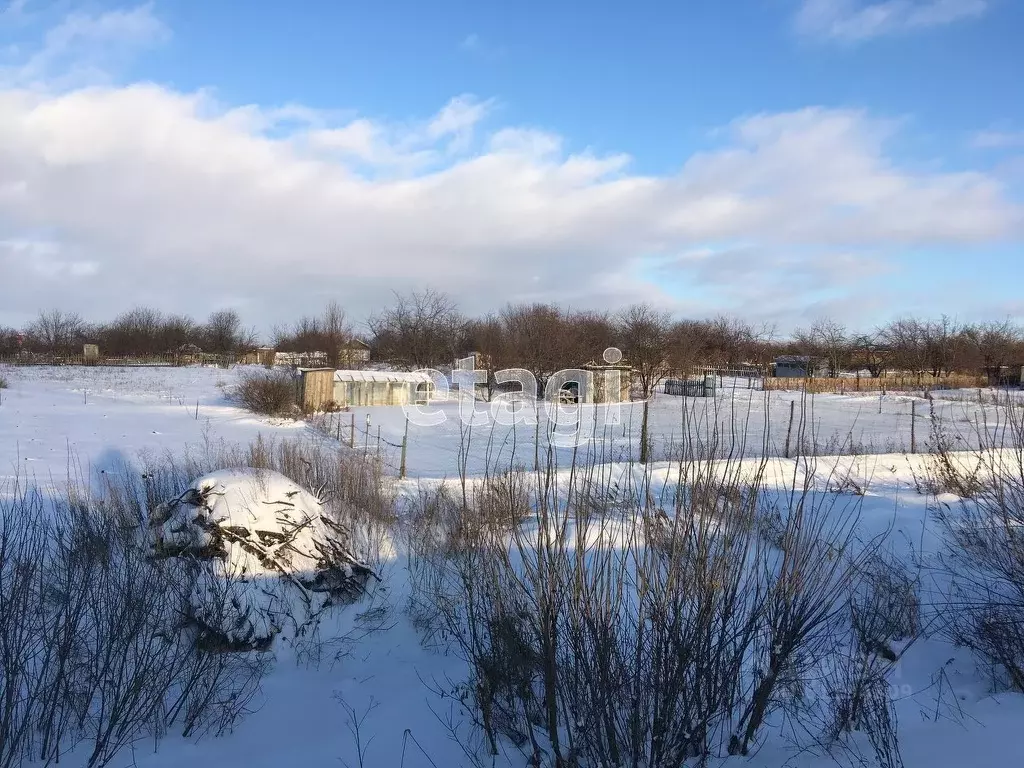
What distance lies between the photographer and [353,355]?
128ft

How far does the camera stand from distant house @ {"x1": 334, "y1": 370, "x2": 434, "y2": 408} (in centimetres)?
2398

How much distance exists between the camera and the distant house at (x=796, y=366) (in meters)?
39.2

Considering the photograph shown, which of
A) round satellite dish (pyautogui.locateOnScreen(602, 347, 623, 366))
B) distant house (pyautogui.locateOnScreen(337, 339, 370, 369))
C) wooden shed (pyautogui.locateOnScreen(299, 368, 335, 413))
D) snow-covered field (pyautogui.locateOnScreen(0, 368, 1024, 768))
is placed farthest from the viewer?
distant house (pyautogui.locateOnScreen(337, 339, 370, 369))

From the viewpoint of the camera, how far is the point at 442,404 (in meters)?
26.5

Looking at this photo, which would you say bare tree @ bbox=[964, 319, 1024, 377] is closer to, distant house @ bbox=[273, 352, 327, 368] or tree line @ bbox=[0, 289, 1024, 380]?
tree line @ bbox=[0, 289, 1024, 380]

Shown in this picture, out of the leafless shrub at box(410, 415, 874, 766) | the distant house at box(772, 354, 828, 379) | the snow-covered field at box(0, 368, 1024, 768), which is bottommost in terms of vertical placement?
the snow-covered field at box(0, 368, 1024, 768)

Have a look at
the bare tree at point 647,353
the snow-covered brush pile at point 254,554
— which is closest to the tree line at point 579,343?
the bare tree at point 647,353

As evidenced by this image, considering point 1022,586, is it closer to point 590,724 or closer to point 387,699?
point 590,724

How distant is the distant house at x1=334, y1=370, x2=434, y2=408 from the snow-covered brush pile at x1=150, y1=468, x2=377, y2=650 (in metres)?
17.5

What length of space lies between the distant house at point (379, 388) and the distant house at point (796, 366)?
23.9m

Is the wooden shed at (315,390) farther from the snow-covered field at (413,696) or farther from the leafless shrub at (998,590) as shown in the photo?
the leafless shrub at (998,590)

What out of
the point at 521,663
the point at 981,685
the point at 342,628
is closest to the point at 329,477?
the point at 342,628

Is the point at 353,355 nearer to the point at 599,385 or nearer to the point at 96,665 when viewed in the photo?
the point at 599,385

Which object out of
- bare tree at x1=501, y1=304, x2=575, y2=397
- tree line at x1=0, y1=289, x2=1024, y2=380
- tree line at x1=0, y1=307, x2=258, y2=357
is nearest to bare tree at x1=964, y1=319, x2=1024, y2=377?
tree line at x1=0, y1=289, x2=1024, y2=380
